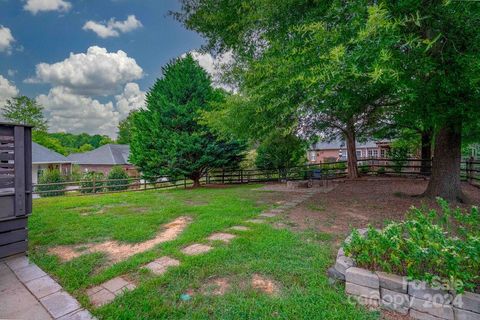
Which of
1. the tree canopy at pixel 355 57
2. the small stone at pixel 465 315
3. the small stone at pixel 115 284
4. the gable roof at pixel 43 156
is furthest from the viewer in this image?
the gable roof at pixel 43 156

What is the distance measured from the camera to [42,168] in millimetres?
18422

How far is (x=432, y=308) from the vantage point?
1914mm

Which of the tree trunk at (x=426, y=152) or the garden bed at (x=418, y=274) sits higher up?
the tree trunk at (x=426, y=152)

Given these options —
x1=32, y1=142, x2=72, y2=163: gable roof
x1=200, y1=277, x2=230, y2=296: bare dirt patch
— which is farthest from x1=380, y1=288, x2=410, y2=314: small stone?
x1=32, y1=142, x2=72, y2=163: gable roof

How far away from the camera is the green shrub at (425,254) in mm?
1907

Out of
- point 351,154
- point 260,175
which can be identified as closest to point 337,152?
point 351,154

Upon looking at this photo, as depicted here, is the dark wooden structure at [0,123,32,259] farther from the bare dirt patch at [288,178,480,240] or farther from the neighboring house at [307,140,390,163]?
the neighboring house at [307,140,390,163]

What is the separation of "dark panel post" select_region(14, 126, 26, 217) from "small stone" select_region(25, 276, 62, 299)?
1.24 m

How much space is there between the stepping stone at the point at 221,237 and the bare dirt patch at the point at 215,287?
114cm

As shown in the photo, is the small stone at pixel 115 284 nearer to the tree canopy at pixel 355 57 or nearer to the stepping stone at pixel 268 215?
the tree canopy at pixel 355 57

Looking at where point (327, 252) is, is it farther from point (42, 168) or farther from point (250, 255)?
point (42, 168)

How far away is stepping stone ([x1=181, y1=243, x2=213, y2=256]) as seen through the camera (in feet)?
10.8

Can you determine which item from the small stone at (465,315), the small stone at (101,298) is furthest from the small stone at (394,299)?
the small stone at (101,298)

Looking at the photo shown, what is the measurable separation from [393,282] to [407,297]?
0.46ft
